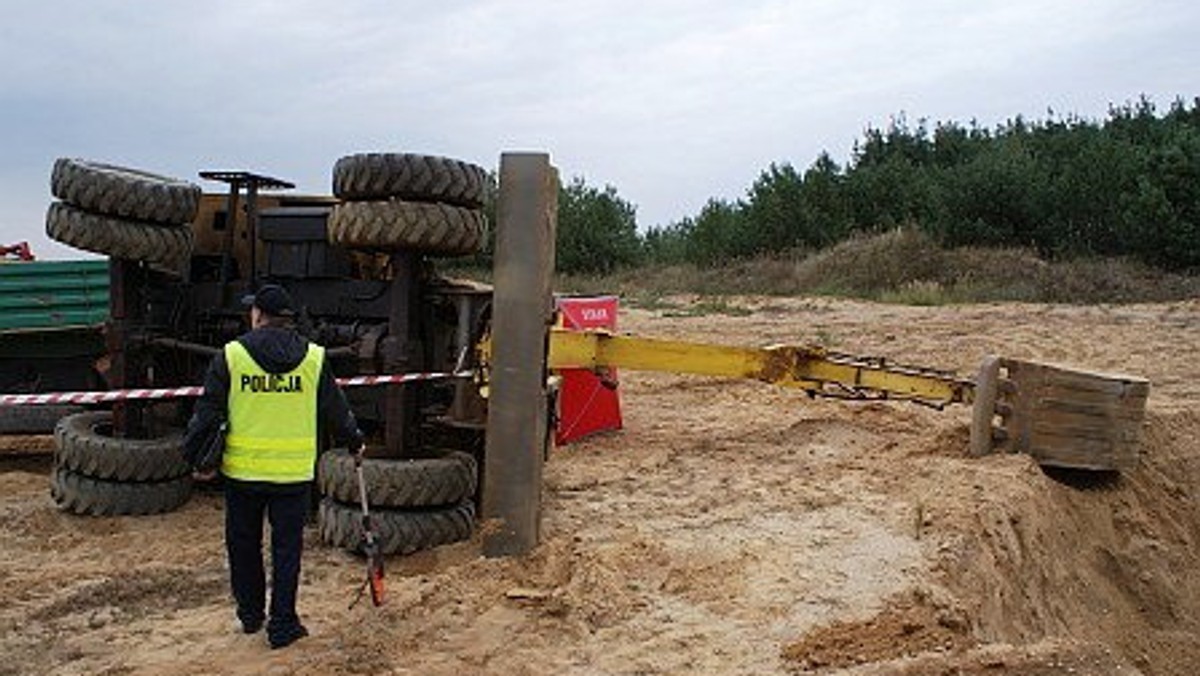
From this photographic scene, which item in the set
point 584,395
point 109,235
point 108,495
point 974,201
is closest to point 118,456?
point 108,495

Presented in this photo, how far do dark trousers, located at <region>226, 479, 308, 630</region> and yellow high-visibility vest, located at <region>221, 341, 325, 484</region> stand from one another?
78mm

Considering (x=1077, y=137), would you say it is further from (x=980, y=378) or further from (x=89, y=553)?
(x=89, y=553)

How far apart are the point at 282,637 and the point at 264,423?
971 millimetres

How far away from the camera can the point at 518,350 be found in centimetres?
665

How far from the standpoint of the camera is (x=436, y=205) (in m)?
7.02

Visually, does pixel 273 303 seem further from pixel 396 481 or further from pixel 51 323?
pixel 51 323

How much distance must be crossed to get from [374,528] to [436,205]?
1934 mm

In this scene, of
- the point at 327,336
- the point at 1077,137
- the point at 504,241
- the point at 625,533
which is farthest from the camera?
the point at 1077,137

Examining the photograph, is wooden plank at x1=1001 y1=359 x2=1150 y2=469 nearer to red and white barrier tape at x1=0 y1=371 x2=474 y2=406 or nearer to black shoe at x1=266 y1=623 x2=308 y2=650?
red and white barrier tape at x1=0 y1=371 x2=474 y2=406

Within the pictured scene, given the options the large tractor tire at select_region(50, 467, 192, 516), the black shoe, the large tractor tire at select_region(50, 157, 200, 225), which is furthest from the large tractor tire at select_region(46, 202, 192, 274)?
the black shoe

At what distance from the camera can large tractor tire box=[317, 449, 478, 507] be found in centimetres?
684

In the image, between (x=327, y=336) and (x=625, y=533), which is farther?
(x=327, y=336)

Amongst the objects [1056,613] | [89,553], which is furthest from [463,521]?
[1056,613]

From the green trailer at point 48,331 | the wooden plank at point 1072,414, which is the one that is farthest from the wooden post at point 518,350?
the green trailer at point 48,331
